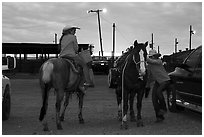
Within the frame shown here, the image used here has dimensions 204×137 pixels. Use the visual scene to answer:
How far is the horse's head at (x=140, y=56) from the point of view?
7735 mm

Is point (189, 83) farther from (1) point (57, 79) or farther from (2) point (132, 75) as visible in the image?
(1) point (57, 79)

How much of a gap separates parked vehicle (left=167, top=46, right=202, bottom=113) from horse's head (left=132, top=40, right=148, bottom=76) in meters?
1.23

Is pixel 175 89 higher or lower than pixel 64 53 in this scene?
lower

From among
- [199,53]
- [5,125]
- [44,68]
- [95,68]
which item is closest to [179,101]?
[199,53]

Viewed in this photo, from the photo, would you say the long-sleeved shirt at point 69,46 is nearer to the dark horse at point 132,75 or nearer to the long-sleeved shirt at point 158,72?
the dark horse at point 132,75

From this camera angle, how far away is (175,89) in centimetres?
962

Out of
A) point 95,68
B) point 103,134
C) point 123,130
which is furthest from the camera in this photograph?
point 95,68

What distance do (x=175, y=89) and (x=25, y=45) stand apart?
27.9 meters

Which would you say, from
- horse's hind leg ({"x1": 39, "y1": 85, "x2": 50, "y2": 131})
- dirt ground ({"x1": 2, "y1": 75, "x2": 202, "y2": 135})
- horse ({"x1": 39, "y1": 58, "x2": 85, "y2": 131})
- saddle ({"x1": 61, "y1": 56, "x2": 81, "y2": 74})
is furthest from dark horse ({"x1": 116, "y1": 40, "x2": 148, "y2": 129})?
horse's hind leg ({"x1": 39, "y1": 85, "x2": 50, "y2": 131})

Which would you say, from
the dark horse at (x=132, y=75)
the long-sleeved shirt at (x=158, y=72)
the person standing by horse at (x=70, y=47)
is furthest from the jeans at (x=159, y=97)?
the person standing by horse at (x=70, y=47)

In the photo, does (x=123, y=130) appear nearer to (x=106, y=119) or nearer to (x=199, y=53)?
(x=106, y=119)

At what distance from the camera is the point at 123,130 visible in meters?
7.58

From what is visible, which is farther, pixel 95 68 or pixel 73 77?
pixel 95 68

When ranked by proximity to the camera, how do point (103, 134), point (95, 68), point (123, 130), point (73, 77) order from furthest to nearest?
point (95, 68) < point (73, 77) < point (123, 130) < point (103, 134)
